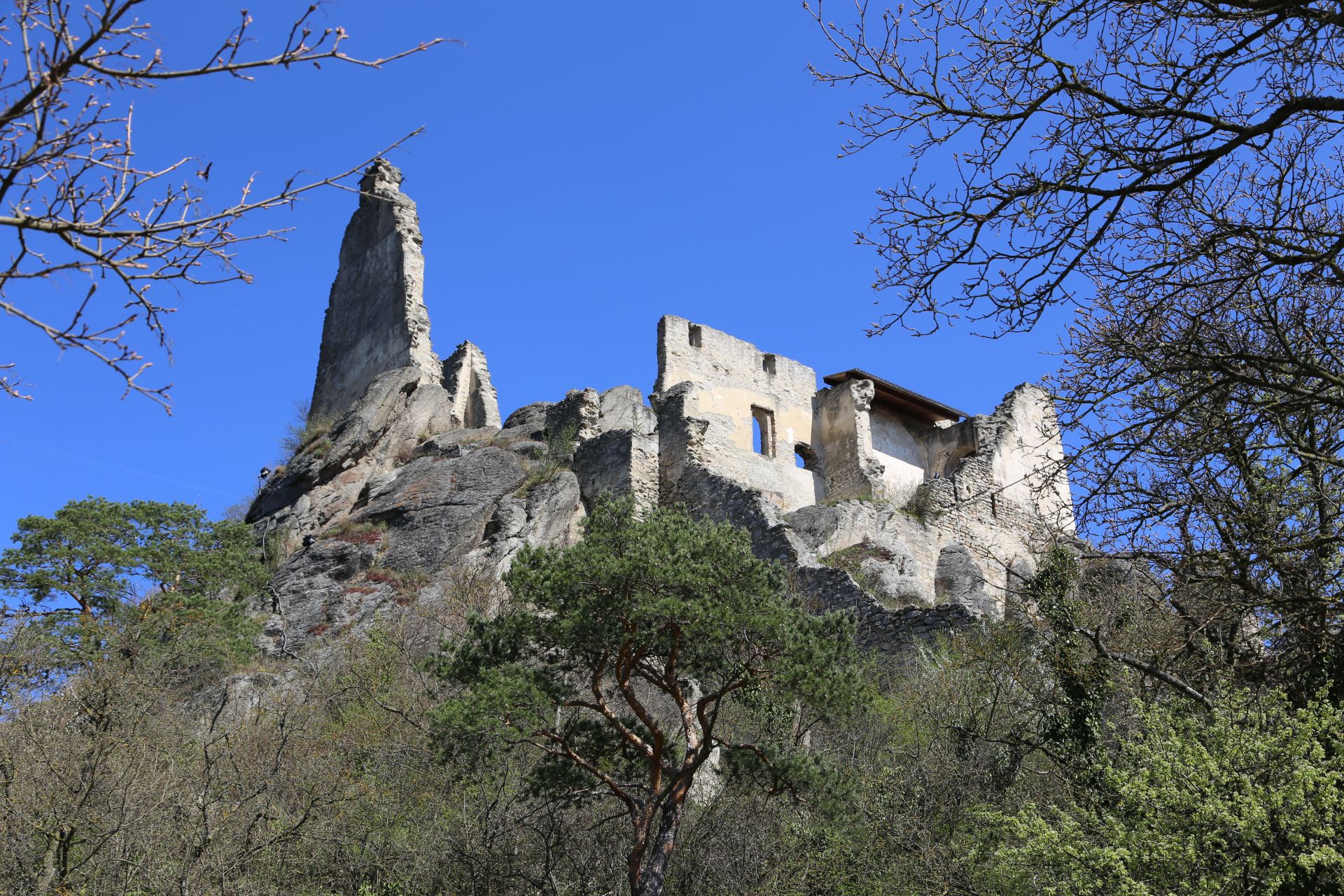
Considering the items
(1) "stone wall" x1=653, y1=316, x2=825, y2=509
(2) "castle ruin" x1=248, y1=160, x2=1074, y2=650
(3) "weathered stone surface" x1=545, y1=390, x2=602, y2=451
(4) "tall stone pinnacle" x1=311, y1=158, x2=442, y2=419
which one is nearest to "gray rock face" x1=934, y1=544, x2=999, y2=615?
(2) "castle ruin" x1=248, y1=160, x2=1074, y2=650

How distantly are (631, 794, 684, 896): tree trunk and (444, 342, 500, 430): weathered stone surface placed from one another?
18040mm

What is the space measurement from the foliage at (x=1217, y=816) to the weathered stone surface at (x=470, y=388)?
20712 millimetres

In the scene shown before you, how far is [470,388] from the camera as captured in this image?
2928cm

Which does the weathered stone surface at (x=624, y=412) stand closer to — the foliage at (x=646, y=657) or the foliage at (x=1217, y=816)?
the foliage at (x=646, y=657)

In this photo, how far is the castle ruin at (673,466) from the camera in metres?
21.0

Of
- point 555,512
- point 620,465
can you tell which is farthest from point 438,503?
point 620,465

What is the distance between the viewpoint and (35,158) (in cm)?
310

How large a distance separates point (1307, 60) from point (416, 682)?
13446 millimetres

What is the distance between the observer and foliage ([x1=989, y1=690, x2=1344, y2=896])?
7.53m

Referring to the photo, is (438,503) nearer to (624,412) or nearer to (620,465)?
(620,465)

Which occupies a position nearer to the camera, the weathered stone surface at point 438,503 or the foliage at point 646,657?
the foliage at point 646,657

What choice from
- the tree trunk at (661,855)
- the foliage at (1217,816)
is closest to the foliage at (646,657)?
the tree trunk at (661,855)

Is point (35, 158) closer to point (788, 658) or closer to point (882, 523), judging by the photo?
point (788, 658)

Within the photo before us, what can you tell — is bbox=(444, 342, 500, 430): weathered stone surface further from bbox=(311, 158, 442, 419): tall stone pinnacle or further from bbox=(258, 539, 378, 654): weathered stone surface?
bbox=(258, 539, 378, 654): weathered stone surface
